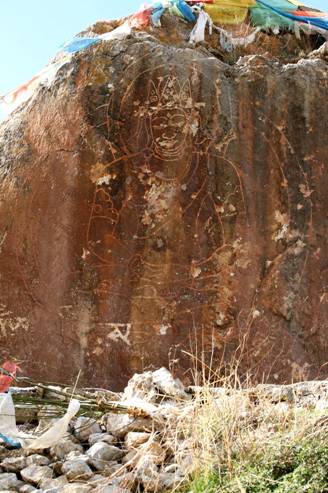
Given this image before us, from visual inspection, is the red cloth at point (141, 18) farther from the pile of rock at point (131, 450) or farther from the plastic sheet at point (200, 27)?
the pile of rock at point (131, 450)

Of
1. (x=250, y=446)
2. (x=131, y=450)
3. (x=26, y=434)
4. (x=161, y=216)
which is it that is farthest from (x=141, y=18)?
(x=250, y=446)

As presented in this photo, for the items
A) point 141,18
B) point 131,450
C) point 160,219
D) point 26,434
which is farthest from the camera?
point 141,18

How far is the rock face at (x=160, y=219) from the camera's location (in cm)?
546

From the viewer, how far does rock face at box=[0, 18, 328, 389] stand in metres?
5.46

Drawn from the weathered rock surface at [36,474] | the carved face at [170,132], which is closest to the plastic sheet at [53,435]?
the weathered rock surface at [36,474]

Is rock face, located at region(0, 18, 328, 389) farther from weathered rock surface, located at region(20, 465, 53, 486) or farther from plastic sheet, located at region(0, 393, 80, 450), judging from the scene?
weathered rock surface, located at region(20, 465, 53, 486)

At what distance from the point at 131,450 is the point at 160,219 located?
105 inches

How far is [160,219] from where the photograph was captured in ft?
18.5

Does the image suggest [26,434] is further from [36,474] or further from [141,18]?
[141,18]

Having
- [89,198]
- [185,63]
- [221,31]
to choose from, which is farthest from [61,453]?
[221,31]

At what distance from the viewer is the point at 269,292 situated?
561 cm

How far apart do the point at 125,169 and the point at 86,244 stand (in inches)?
23.8

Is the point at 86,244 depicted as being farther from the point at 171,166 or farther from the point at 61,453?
the point at 61,453

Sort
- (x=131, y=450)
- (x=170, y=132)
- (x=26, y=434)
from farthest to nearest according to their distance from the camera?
(x=170, y=132) < (x=26, y=434) < (x=131, y=450)
